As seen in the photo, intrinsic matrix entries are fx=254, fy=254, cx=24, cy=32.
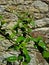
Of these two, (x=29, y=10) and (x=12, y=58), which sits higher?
(x=12, y=58)

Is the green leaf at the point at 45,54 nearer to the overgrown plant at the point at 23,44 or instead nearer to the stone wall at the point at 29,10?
the overgrown plant at the point at 23,44

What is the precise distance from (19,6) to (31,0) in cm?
21

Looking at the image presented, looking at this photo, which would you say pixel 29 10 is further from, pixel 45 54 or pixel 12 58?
pixel 12 58

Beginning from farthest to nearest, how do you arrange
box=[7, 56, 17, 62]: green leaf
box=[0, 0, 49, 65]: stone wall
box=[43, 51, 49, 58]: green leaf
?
1. box=[0, 0, 49, 65]: stone wall
2. box=[43, 51, 49, 58]: green leaf
3. box=[7, 56, 17, 62]: green leaf

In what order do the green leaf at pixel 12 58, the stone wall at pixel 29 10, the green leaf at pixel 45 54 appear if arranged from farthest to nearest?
1. the stone wall at pixel 29 10
2. the green leaf at pixel 45 54
3. the green leaf at pixel 12 58

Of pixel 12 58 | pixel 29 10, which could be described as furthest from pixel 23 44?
pixel 29 10

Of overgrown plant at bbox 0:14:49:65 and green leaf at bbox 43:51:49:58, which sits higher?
overgrown plant at bbox 0:14:49:65

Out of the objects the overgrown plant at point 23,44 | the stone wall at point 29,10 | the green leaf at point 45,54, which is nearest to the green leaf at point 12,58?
the overgrown plant at point 23,44

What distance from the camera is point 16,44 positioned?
2014 millimetres

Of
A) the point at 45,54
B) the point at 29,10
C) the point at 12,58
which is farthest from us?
the point at 29,10

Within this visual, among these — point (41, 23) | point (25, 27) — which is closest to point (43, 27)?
point (41, 23)

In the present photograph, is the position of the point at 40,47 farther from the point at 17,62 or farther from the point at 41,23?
the point at 41,23

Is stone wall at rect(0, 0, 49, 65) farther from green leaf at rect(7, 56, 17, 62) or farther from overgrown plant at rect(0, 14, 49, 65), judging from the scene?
green leaf at rect(7, 56, 17, 62)

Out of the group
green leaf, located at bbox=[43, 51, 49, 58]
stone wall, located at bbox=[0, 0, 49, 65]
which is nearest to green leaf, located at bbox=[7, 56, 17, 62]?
green leaf, located at bbox=[43, 51, 49, 58]
